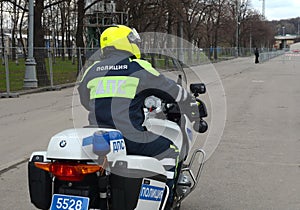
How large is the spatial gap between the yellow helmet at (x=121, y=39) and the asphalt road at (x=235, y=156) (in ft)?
6.38

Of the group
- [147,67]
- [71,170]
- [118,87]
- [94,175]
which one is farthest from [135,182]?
[147,67]

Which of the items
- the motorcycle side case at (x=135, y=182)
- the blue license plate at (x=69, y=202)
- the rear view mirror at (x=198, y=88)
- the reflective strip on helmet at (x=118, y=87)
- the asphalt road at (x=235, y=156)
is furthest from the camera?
the asphalt road at (x=235, y=156)

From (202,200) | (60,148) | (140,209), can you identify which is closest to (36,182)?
(60,148)

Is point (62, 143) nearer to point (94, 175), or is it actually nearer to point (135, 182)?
point (94, 175)

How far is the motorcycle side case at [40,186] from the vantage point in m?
3.44

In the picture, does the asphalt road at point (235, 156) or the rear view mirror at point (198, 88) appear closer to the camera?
the rear view mirror at point (198, 88)

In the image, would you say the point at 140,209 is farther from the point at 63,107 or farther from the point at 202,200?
the point at 63,107

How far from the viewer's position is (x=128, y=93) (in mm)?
3572

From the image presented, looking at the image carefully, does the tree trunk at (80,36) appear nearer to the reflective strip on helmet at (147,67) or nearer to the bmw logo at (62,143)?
the reflective strip on helmet at (147,67)

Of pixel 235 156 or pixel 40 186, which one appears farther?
pixel 235 156

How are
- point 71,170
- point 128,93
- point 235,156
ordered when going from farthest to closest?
point 235,156 → point 128,93 → point 71,170

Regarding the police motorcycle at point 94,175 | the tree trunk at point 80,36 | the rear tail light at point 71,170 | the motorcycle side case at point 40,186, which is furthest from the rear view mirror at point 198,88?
the tree trunk at point 80,36

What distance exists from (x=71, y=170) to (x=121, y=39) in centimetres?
115

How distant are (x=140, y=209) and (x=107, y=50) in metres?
1.27
